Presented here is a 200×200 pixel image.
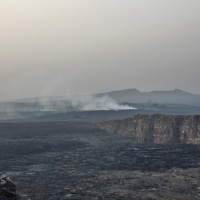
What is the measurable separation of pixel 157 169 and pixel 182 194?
877 cm

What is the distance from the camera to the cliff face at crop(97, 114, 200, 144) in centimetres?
5010

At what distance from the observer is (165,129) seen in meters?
54.2

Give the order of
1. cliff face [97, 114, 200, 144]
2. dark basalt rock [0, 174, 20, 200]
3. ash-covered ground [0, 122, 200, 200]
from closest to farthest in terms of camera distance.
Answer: dark basalt rock [0, 174, 20, 200] → ash-covered ground [0, 122, 200, 200] → cliff face [97, 114, 200, 144]

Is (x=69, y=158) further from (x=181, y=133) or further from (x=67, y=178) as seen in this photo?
(x=181, y=133)

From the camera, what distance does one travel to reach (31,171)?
29.2 metres

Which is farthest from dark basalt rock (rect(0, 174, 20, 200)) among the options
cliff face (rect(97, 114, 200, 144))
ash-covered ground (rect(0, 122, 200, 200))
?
cliff face (rect(97, 114, 200, 144))

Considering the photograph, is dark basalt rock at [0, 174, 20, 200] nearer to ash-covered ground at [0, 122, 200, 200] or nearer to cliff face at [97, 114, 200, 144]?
→ ash-covered ground at [0, 122, 200, 200]

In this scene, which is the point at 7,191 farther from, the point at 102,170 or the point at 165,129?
the point at 165,129

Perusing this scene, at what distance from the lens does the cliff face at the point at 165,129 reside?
50097 mm

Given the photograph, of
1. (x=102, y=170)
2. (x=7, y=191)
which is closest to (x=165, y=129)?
(x=102, y=170)

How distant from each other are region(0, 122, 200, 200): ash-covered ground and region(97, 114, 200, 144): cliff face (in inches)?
274

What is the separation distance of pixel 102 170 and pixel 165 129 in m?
26.7

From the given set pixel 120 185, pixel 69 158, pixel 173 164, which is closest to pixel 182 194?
pixel 120 185

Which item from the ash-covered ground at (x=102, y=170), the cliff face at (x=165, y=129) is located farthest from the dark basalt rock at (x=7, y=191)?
the cliff face at (x=165, y=129)
